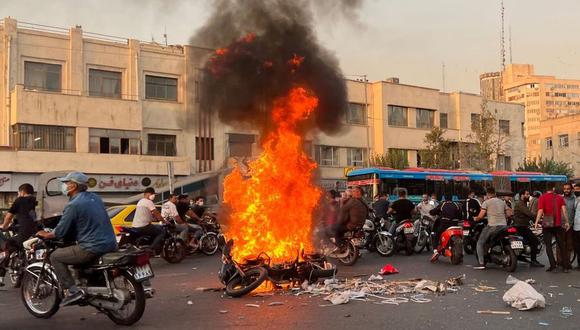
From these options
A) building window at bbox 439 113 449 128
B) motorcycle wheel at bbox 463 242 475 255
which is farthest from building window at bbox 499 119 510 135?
motorcycle wheel at bbox 463 242 475 255

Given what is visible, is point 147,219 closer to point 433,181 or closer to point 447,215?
point 447,215

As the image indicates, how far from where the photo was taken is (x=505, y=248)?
11062mm

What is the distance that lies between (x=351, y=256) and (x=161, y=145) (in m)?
23.5

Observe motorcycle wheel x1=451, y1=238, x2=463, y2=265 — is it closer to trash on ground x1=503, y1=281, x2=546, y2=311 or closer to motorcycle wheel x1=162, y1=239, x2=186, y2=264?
trash on ground x1=503, y1=281, x2=546, y2=311

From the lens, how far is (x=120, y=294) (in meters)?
6.47

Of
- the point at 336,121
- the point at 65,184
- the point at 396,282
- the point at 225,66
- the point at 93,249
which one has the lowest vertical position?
the point at 396,282

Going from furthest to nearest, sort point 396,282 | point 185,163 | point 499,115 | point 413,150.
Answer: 1. point 499,115
2. point 413,150
3. point 185,163
4. point 396,282

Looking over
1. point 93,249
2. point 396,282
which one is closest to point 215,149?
point 396,282

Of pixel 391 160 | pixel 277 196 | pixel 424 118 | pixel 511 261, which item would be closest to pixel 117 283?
pixel 277 196

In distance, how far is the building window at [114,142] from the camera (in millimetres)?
31406

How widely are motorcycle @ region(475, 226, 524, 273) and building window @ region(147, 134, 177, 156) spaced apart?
82.7ft

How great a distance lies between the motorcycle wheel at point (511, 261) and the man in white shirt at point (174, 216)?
290 inches

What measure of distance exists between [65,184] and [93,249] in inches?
36.2

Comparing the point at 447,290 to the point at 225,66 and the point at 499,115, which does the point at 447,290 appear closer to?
the point at 225,66
